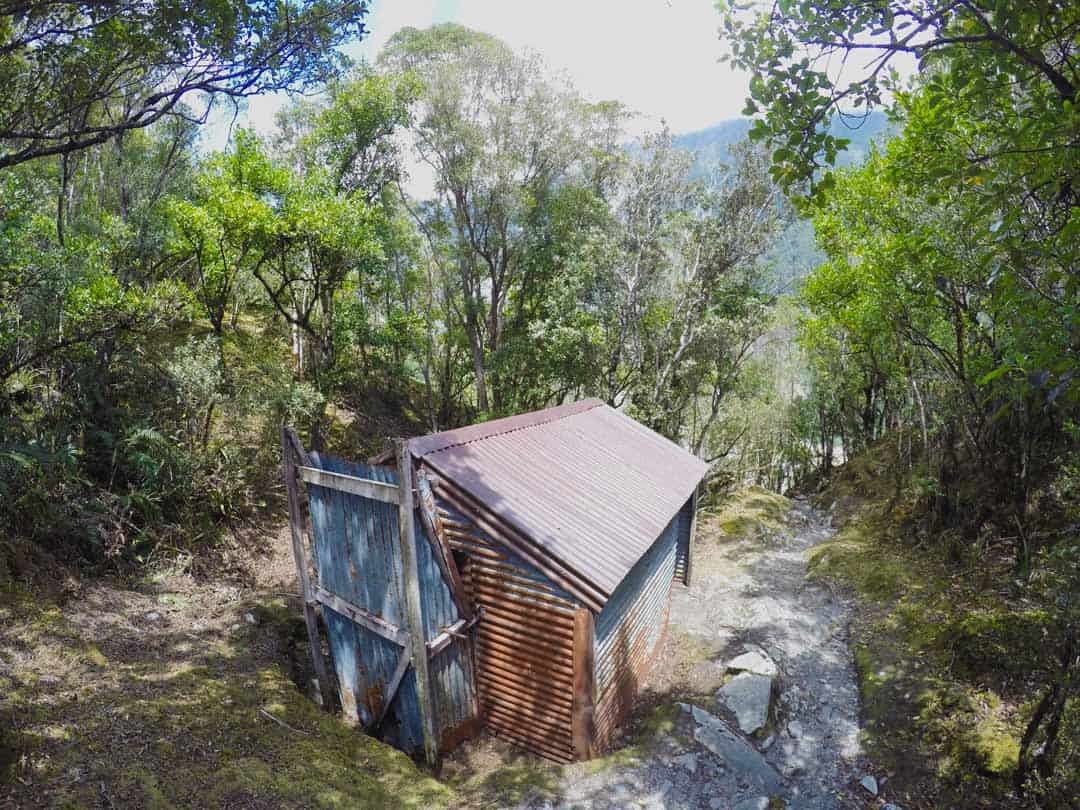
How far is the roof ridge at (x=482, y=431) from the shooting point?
28.2 ft

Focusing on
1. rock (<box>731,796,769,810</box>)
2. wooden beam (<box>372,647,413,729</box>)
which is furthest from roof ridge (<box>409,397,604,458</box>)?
rock (<box>731,796,769,810</box>)

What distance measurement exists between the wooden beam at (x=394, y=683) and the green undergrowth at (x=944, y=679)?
6.70 m

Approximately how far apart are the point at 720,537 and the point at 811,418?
18.1 m

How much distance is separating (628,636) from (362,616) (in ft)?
14.2

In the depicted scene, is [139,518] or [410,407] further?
[410,407]

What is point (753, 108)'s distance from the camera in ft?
16.8

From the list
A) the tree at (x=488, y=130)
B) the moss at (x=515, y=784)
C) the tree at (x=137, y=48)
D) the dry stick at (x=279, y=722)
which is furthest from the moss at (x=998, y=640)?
the tree at (x=488, y=130)

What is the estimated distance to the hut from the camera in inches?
308

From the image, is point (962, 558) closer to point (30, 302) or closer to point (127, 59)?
point (127, 59)

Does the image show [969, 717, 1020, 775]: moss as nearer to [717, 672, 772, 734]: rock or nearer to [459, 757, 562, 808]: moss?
[717, 672, 772, 734]: rock

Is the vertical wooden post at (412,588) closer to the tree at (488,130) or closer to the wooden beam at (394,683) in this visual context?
the wooden beam at (394,683)

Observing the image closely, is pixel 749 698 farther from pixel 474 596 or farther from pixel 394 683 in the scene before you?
pixel 394 683

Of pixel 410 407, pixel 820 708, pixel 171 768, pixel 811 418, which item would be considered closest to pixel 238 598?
pixel 171 768

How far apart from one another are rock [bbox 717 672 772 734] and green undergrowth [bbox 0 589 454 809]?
4686 millimetres
